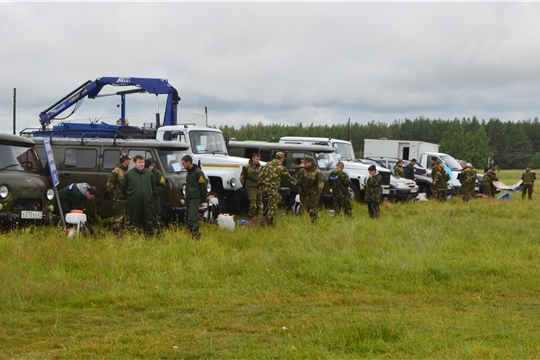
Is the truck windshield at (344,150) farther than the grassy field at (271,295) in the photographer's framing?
Yes

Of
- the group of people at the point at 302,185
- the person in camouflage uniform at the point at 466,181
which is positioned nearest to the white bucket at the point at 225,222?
the group of people at the point at 302,185

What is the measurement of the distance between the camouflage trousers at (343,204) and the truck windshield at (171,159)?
453cm

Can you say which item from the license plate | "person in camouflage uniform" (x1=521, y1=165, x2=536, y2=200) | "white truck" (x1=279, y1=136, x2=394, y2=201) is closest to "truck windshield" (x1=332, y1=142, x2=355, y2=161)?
"white truck" (x1=279, y1=136, x2=394, y2=201)

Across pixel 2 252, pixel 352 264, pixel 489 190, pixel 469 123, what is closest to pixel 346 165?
pixel 489 190

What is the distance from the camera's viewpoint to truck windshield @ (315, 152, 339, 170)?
707 inches

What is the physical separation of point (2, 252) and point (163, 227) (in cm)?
357

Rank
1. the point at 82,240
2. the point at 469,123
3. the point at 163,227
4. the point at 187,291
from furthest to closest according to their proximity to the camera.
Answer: the point at 469,123, the point at 163,227, the point at 82,240, the point at 187,291

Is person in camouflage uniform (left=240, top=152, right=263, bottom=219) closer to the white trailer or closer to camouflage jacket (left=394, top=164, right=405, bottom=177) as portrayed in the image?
camouflage jacket (left=394, top=164, right=405, bottom=177)

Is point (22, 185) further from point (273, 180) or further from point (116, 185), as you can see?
point (273, 180)

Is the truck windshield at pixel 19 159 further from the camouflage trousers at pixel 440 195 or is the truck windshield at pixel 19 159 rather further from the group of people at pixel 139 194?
the camouflage trousers at pixel 440 195

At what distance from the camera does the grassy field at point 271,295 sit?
19.2 ft

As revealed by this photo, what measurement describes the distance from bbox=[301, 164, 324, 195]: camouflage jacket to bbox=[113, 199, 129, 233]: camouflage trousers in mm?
4527

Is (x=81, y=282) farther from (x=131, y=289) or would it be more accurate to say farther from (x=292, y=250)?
(x=292, y=250)

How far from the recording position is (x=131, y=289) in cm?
795
